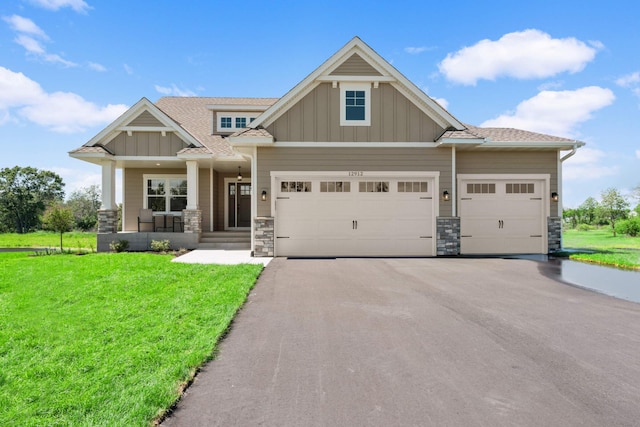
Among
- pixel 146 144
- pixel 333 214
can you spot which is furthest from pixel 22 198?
pixel 333 214

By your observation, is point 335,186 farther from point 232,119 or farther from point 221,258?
point 232,119

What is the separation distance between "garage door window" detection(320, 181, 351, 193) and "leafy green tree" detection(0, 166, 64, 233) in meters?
27.7

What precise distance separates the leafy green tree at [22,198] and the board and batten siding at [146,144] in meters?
20.9

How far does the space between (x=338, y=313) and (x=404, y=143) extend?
290 inches

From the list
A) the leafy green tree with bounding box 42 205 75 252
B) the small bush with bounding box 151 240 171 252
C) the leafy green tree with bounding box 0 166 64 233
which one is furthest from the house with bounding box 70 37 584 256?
the leafy green tree with bounding box 0 166 64 233

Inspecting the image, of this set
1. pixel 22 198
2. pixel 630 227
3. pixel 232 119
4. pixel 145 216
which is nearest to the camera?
pixel 145 216

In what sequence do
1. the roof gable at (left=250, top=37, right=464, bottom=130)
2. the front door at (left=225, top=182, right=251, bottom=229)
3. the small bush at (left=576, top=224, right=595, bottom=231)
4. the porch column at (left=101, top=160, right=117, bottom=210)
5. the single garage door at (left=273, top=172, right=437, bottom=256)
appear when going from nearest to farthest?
the roof gable at (left=250, top=37, right=464, bottom=130), the single garage door at (left=273, top=172, right=437, bottom=256), the porch column at (left=101, top=160, right=117, bottom=210), the front door at (left=225, top=182, right=251, bottom=229), the small bush at (left=576, top=224, right=595, bottom=231)

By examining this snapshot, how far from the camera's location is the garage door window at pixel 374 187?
1076 cm

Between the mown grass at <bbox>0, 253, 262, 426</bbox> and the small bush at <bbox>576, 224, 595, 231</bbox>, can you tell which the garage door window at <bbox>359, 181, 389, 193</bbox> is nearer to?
the mown grass at <bbox>0, 253, 262, 426</bbox>

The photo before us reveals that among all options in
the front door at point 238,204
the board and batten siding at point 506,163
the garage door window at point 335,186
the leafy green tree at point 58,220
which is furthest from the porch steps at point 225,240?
the board and batten siding at point 506,163

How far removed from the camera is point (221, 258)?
10062mm

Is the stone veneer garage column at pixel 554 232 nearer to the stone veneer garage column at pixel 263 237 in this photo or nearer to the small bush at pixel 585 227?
the stone veneer garage column at pixel 263 237

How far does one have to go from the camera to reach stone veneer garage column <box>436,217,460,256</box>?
1084cm

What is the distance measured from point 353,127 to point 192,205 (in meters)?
6.59
